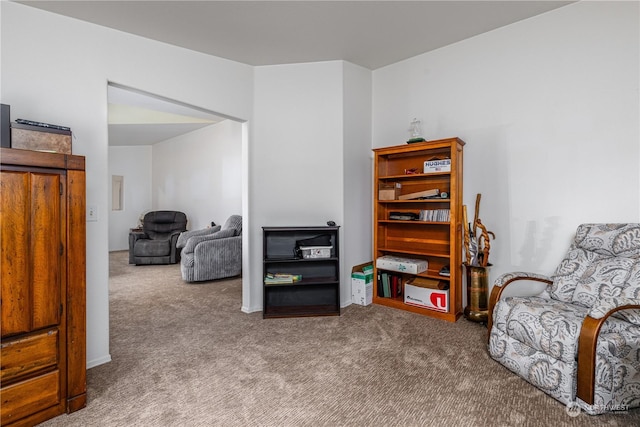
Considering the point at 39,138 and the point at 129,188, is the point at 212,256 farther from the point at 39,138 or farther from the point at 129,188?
the point at 129,188

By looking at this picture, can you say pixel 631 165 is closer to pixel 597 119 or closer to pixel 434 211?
pixel 597 119

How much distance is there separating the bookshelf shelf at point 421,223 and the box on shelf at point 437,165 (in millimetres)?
48

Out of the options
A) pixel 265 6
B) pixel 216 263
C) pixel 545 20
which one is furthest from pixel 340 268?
pixel 545 20

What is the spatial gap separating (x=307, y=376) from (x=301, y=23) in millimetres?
2743

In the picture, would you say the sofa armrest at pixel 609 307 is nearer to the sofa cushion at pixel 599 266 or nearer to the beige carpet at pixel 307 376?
the sofa cushion at pixel 599 266

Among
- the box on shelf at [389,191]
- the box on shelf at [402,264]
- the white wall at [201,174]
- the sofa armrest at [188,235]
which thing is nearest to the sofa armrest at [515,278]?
the box on shelf at [402,264]

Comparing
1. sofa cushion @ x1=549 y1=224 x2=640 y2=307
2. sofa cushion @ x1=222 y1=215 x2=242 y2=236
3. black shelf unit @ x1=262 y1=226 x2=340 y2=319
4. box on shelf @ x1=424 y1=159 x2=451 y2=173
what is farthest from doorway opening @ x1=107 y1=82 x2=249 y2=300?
sofa cushion @ x1=549 y1=224 x2=640 y2=307

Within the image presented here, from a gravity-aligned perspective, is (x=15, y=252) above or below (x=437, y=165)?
below

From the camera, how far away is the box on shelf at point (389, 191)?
11.8 feet

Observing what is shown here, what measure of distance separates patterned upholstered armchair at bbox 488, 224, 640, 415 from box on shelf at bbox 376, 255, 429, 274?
98 centimetres

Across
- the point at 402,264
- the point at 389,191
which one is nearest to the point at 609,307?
the point at 402,264

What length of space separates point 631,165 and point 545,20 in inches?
55.1

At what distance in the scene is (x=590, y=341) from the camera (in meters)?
1.69

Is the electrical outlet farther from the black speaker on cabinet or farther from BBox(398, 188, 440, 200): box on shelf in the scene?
BBox(398, 188, 440, 200): box on shelf
